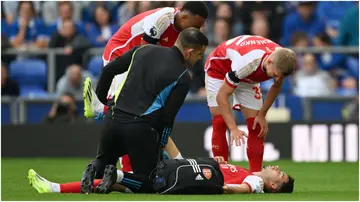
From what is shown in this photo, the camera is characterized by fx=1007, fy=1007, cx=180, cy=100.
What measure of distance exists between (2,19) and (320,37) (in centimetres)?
608

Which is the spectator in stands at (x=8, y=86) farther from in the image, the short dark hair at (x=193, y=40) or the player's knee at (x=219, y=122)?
the short dark hair at (x=193, y=40)

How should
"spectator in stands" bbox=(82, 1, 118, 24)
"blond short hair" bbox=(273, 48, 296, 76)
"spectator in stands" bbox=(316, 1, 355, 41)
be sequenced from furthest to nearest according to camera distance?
"spectator in stands" bbox=(316, 1, 355, 41) → "spectator in stands" bbox=(82, 1, 118, 24) → "blond short hair" bbox=(273, 48, 296, 76)

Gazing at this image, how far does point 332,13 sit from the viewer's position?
19.9 m

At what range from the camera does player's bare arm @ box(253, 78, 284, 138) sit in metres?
10.7

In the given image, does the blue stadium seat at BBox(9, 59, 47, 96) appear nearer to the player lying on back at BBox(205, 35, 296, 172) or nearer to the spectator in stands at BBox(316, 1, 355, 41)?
the spectator in stands at BBox(316, 1, 355, 41)

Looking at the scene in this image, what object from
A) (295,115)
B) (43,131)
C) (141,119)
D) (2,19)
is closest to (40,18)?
(2,19)

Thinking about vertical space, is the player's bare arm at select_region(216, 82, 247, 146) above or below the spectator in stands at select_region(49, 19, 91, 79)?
above

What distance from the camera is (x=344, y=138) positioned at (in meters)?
17.1

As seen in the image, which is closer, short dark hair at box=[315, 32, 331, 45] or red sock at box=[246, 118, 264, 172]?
red sock at box=[246, 118, 264, 172]

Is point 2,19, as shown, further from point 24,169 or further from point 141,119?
point 141,119

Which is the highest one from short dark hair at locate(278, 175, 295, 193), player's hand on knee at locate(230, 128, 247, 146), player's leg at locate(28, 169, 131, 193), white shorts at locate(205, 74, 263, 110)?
white shorts at locate(205, 74, 263, 110)

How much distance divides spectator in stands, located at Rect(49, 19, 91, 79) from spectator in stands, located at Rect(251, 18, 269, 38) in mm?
3043

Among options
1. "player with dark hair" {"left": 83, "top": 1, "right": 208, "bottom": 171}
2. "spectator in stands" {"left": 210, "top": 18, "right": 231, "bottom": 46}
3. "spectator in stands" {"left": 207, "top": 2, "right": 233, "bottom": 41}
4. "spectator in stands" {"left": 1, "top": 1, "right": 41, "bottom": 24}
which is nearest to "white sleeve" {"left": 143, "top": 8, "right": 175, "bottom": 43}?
"player with dark hair" {"left": 83, "top": 1, "right": 208, "bottom": 171}

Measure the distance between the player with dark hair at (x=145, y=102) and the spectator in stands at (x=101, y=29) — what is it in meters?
9.18
